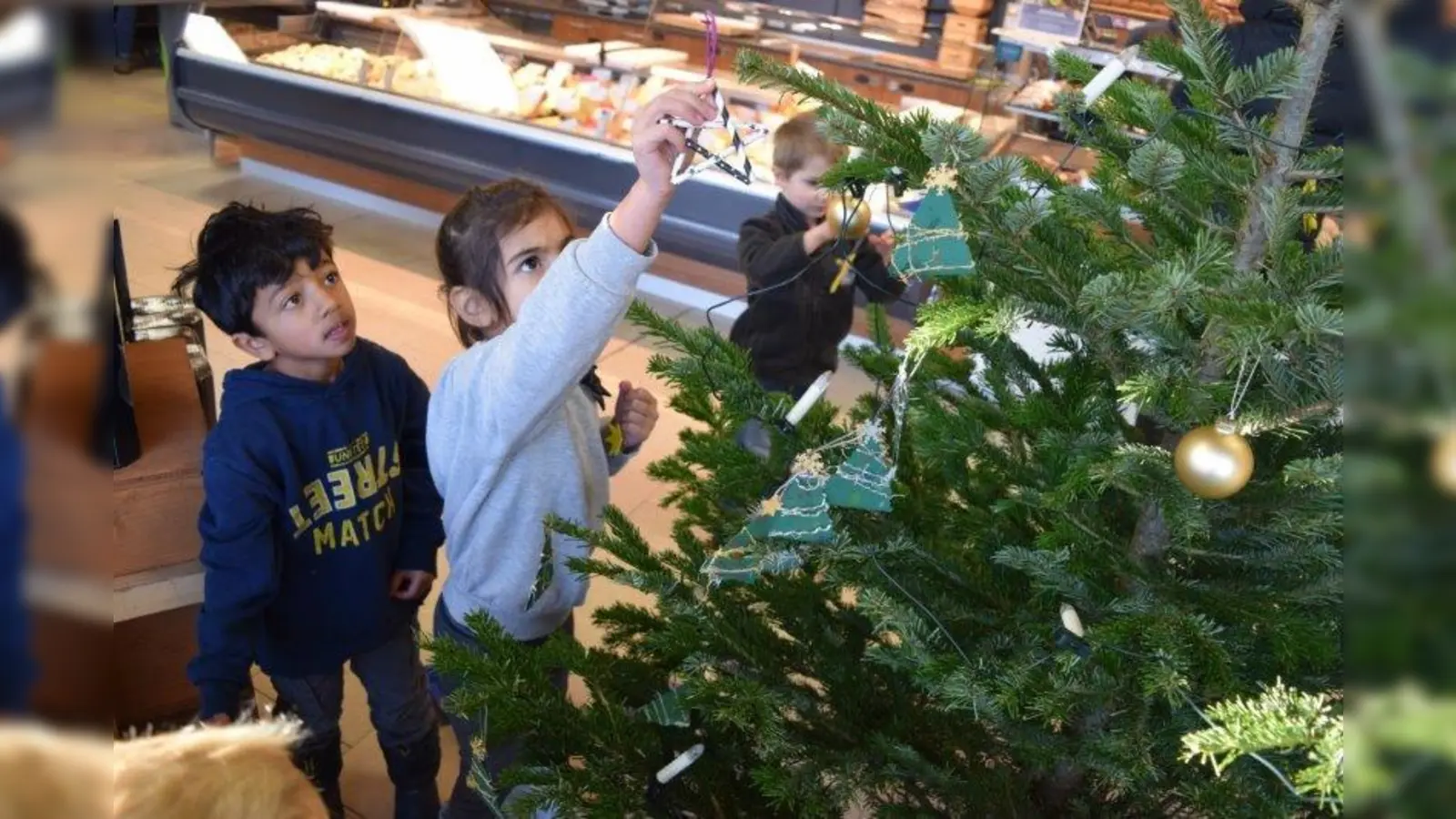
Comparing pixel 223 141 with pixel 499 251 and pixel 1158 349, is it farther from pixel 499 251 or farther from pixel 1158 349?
pixel 1158 349

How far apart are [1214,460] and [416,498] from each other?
1.45 meters

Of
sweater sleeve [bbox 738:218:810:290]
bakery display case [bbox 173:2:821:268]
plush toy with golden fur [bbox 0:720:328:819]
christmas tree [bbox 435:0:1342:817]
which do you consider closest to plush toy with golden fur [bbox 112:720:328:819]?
plush toy with golden fur [bbox 0:720:328:819]

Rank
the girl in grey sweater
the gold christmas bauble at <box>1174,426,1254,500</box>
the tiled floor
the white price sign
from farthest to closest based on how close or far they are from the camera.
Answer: the white price sign → the girl in grey sweater → the gold christmas bauble at <box>1174,426,1254,500</box> → the tiled floor

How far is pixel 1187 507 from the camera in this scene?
0.83m

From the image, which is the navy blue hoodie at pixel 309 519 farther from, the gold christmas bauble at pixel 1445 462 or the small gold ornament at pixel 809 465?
the gold christmas bauble at pixel 1445 462

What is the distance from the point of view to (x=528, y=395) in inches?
54.3

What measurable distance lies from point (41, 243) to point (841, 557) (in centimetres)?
97

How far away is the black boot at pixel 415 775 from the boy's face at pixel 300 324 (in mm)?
750

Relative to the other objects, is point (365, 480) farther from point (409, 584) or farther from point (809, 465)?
point (809, 465)

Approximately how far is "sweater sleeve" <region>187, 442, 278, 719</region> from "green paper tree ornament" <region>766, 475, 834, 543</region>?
2.98ft

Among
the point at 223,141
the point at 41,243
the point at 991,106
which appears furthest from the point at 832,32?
the point at 41,243

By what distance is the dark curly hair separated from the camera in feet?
5.36

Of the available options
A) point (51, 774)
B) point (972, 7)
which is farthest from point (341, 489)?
point (972, 7)

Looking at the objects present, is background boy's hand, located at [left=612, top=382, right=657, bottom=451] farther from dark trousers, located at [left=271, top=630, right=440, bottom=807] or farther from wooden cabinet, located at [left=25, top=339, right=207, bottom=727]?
wooden cabinet, located at [left=25, top=339, right=207, bottom=727]
